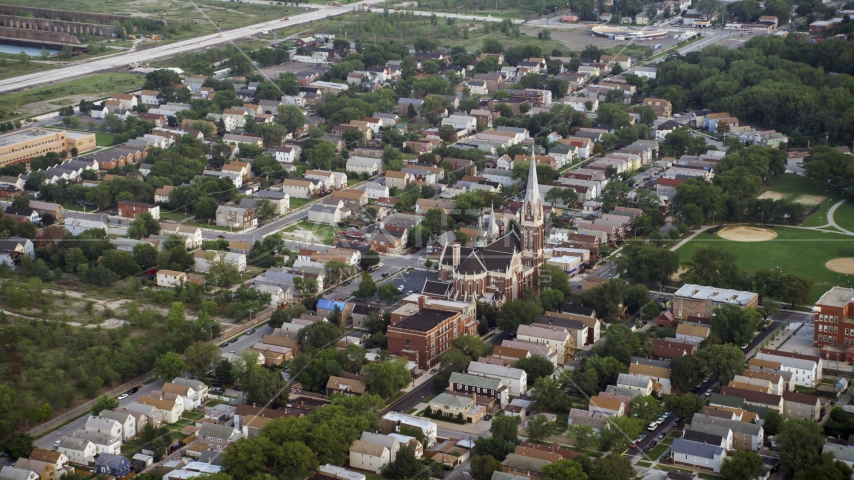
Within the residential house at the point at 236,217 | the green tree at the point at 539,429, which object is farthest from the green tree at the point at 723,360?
the residential house at the point at 236,217

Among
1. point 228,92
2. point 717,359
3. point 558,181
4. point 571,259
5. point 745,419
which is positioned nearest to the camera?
point 745,419

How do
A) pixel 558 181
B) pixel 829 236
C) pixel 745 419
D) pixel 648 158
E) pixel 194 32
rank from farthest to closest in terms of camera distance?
pixel 194 32, pixel 648 158, pixel 558 181, pixel 829 236, pixel 745 419

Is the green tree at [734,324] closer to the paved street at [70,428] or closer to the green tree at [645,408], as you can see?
the green tree at [645,408]

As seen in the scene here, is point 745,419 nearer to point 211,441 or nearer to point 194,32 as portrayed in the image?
point 211,441

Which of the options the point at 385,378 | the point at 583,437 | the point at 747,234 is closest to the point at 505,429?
the point at 583,437

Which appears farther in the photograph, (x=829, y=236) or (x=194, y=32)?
(x=194, y=32)

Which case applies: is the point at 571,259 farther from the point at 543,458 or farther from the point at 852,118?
the point at 852,118

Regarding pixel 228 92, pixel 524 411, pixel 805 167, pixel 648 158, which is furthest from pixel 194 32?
pixel 524 411

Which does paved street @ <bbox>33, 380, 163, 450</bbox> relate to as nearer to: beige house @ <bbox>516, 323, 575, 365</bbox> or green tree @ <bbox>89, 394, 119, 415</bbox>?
green tree @ <bbox>89, 394, 119, 415</bbox>

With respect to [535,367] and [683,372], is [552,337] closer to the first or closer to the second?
[535,367]
